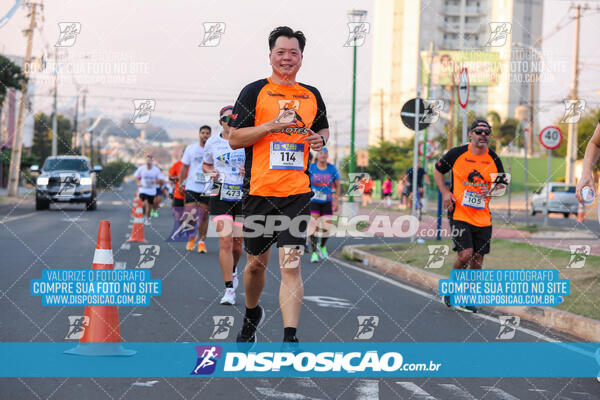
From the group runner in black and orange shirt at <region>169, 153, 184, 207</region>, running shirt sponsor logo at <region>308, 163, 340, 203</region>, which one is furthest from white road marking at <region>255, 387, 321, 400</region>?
runner in black and orange shirt at <region>169, 153, 184, 207</region>

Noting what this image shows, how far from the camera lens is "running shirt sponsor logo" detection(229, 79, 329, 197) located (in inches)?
209

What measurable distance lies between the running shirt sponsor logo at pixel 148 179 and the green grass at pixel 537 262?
5.87 metres

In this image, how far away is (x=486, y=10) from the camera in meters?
110

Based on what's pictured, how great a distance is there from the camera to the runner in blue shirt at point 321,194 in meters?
13.5

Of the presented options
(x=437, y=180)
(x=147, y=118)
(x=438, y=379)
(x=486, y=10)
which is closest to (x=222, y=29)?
(x=147, y=118)

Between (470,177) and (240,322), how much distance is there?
308 centimetres

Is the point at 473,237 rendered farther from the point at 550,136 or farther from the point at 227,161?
the point at 550,136

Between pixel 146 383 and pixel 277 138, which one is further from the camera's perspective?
pixel 277 138

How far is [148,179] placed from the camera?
762 inches

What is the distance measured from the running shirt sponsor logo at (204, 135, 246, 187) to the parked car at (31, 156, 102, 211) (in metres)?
20.0

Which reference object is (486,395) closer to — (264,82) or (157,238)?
(264,82)

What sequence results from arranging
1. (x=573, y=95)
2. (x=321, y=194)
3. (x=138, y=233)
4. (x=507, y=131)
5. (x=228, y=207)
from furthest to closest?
1. (x=507, y=131)
2. (x=573, y=95)
3. (x=138, y=233)
4. (x=321, y=194)
5. (x=228, y=207)

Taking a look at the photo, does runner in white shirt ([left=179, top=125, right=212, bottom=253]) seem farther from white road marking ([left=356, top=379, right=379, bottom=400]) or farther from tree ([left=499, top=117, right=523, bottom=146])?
tree ([left=499, top=117, right=523, bottom=146])

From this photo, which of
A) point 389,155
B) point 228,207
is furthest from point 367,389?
point 389,155
